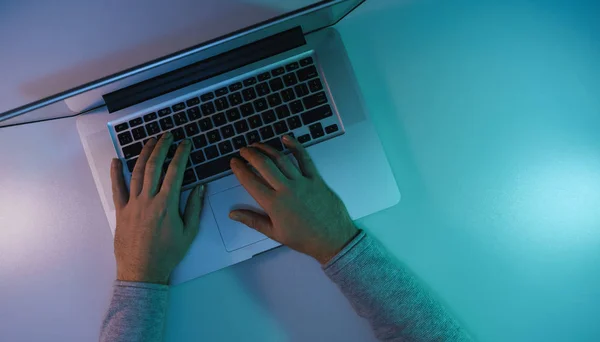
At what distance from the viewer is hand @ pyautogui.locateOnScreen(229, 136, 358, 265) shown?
66cm

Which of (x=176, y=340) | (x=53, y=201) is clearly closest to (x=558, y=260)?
(x=176, y=340)

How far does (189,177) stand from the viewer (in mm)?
674

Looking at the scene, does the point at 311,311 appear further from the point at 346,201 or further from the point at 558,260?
the point at 558,260

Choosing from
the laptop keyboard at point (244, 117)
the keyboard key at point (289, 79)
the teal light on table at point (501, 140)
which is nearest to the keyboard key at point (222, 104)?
the laptop keyboard at point (244, 117)

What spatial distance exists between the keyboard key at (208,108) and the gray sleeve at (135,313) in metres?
0.30

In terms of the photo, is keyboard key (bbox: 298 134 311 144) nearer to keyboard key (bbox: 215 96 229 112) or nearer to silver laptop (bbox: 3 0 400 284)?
silver laptop (bbox: 3 0 400 284)

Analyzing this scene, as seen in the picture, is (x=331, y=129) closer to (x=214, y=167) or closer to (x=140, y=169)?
(x=214, y=167)

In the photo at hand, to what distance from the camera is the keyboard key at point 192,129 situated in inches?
26.0

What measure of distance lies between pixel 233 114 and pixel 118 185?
22 centimetres

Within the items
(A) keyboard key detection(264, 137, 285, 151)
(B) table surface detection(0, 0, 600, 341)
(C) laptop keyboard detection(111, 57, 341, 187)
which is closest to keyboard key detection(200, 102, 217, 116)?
(C) laptop keyboard detection(111, 57, 341, 187)

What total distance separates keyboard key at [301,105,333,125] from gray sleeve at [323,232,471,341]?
209 mm

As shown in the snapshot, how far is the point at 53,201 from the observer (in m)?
0.72

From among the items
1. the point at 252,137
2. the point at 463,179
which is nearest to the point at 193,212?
the point at 252,137

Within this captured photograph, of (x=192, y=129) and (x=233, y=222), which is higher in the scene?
(x=192, y=129)
